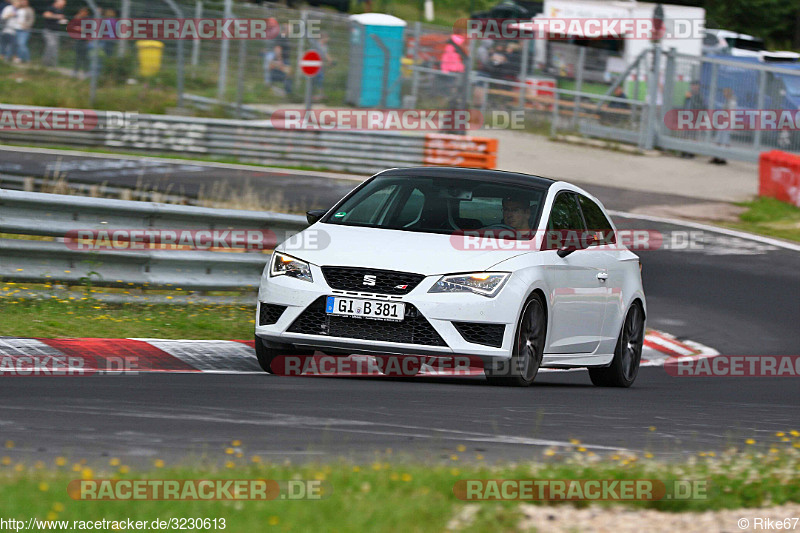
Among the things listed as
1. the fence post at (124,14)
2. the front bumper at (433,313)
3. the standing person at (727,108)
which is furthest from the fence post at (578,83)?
the front bumper at (433,313)

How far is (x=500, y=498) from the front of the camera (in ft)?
16.6

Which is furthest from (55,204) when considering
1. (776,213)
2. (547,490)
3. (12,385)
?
(776,213)

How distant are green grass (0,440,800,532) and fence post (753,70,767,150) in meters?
Result: 22.9

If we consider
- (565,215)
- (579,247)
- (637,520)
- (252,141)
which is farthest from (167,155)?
(637,520)

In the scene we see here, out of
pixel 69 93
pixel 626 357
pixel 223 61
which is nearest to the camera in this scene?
pixel 626 357

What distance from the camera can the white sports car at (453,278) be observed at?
8383 millimetres

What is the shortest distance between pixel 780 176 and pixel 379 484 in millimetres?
20143

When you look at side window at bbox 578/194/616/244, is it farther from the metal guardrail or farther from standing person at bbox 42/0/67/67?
standing person at bbox 42/0/67/67

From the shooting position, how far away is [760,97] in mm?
28312

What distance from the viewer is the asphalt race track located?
240 inches

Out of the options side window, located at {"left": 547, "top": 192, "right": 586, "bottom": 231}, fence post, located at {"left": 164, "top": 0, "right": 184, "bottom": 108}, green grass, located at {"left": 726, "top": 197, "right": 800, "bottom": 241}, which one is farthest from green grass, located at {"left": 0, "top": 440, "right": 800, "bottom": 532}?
fence post, located at {"left": 164, "top": 0, "right": 184, "bottom": 108}

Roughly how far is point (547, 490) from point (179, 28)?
23.4m

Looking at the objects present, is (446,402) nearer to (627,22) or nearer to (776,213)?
(776,213)

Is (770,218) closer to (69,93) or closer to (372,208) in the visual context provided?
(69,93)
